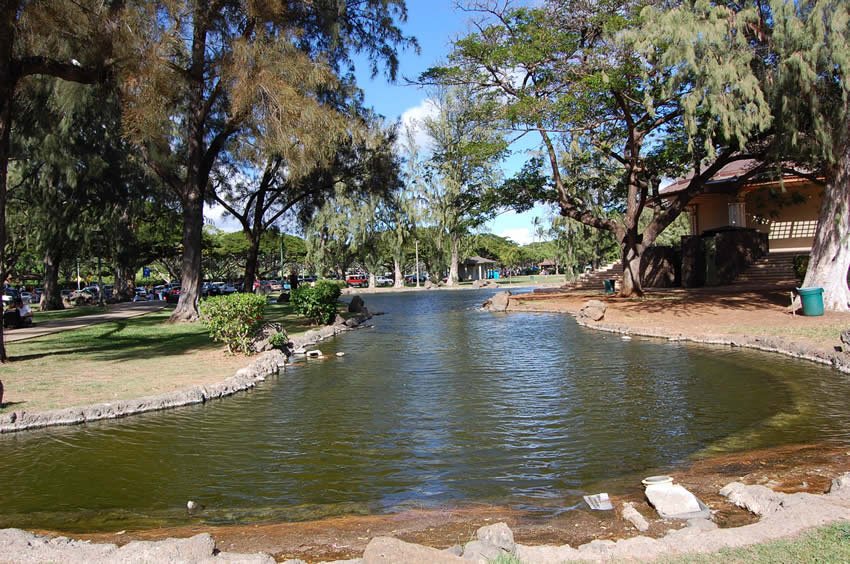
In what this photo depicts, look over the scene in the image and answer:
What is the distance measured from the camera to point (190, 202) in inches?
826

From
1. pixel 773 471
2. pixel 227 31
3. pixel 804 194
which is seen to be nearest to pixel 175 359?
pixel 227 31

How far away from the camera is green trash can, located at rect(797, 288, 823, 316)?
50.6ft

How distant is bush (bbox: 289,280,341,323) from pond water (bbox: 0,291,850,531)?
333 inches

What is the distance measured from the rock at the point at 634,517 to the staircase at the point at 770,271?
922 inches

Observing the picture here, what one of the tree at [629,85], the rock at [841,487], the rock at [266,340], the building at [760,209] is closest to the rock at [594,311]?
the tree at [629,85]

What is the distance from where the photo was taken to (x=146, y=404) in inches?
368

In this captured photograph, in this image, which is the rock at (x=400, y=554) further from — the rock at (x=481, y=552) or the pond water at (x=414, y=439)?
the pond water at (x=414, y=439)

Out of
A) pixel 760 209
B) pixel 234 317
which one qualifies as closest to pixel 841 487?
pixel 234 317

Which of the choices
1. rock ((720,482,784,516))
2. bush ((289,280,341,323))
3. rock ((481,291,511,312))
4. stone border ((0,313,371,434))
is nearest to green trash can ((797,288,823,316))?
rock ((720,482,784,516))

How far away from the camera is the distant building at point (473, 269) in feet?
273

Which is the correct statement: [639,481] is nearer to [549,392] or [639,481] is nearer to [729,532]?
[729,532]

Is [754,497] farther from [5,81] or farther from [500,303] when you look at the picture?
[500,303]

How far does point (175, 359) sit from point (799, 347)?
499 inches

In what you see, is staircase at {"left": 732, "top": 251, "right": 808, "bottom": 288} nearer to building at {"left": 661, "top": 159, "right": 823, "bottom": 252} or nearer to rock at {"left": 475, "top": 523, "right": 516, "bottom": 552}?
building at {"left": 661, "top": 159, "right": 823, "bottom": 252}
